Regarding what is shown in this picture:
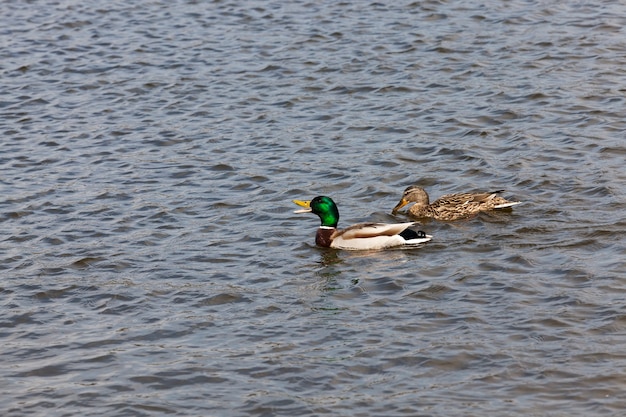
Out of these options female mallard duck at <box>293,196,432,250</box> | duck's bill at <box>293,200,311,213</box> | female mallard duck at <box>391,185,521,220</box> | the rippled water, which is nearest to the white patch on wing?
female mallard duck at <box>293,196,432,250</box>

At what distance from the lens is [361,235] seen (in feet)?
43.4

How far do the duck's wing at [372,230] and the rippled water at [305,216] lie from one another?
280 mm

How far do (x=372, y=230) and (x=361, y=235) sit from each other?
16 cm

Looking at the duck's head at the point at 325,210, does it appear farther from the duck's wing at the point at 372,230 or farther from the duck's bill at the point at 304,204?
the duck's wing at the point at 372,230

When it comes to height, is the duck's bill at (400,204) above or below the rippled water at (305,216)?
below

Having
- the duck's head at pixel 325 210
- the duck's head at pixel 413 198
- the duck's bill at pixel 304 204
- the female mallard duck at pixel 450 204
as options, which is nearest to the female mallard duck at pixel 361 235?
the duck's head at pixel 325 210

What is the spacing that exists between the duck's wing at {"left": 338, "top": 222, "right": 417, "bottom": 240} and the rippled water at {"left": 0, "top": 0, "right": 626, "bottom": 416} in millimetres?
280

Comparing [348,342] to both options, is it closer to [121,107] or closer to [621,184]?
[621,184]

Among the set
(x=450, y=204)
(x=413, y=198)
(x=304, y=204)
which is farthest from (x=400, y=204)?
(x=304, y=204)

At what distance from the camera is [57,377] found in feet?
32.6

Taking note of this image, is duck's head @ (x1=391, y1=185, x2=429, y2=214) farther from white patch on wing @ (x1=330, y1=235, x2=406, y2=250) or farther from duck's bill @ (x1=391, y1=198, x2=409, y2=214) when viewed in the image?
→ white patch on wing @ (x1=330, y1=235, x2=406, y2=250)

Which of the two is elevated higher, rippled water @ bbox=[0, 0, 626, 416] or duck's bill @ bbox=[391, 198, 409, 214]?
rippled water @ bbox=[0, 0, 626, 416]

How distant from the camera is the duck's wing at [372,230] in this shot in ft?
43.2

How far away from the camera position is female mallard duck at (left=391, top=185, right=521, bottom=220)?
44.8ft
